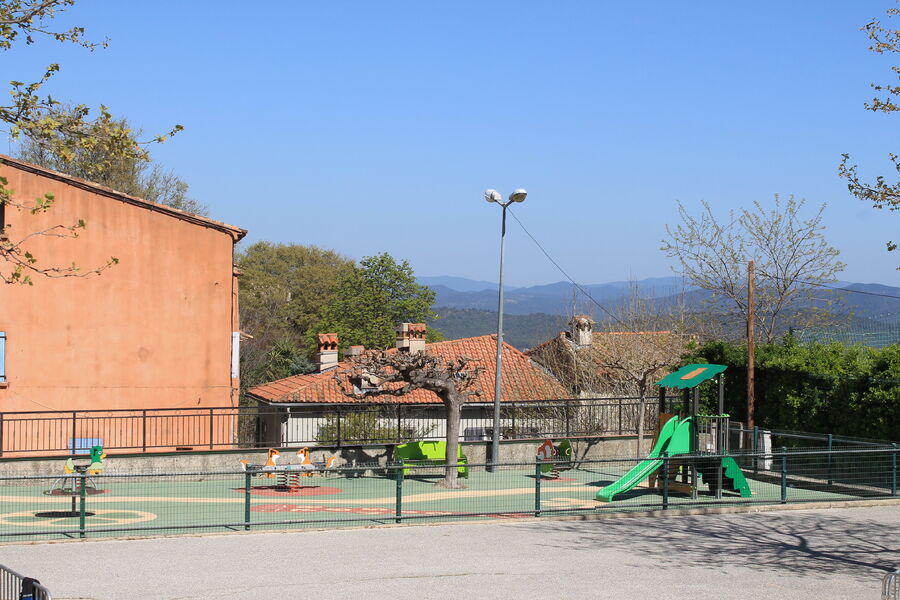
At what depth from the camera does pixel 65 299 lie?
1005 inches

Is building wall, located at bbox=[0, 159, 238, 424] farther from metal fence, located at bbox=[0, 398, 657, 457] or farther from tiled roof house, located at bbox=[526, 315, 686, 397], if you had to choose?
tiled roof house, located at bbox=[526, 315, 686, 397]

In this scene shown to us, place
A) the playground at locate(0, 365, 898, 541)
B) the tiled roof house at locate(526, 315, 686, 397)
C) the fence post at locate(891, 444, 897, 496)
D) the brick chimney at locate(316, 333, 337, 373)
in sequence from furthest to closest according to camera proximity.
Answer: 1. the brick chimney at locate(316, 333, 337, 373)
2. the tiled roof house at locate(526, 315, 686, 397)
3. the fence post at locate(891, 444, 897, 496)
4. the playground at locate(0, 365, 898, 541)

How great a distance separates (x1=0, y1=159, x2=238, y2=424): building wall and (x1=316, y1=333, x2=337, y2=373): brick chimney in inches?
369

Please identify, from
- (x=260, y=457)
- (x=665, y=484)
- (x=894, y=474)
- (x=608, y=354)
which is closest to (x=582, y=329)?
(x=608, y=354)

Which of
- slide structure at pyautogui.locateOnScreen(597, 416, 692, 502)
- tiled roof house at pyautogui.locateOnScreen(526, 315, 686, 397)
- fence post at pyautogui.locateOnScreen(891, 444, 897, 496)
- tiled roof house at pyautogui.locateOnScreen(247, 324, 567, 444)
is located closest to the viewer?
fence post at pyautogui.locateOnScreen(891, 444, 897, 496)

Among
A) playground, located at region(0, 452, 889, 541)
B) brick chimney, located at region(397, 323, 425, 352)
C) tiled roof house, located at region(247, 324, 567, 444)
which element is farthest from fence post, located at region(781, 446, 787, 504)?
brick chimney, located at region(397, 323, 425, 352)

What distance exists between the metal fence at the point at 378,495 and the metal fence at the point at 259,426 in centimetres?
152

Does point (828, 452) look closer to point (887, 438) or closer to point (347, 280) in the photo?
point (887, 438)

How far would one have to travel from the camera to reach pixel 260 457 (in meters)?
22.9

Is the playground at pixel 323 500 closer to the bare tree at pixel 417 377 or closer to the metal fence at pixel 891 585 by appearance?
the bare tree at pixel 417 377

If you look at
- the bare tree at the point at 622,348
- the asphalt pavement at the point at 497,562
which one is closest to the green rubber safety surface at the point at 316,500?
the asphalt pavement at the point at 497,562

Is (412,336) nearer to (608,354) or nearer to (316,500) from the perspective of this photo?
(608,354)

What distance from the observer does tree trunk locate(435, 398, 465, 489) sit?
21.1m

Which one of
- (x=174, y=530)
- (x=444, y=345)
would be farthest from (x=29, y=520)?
(x=444, y=345)
